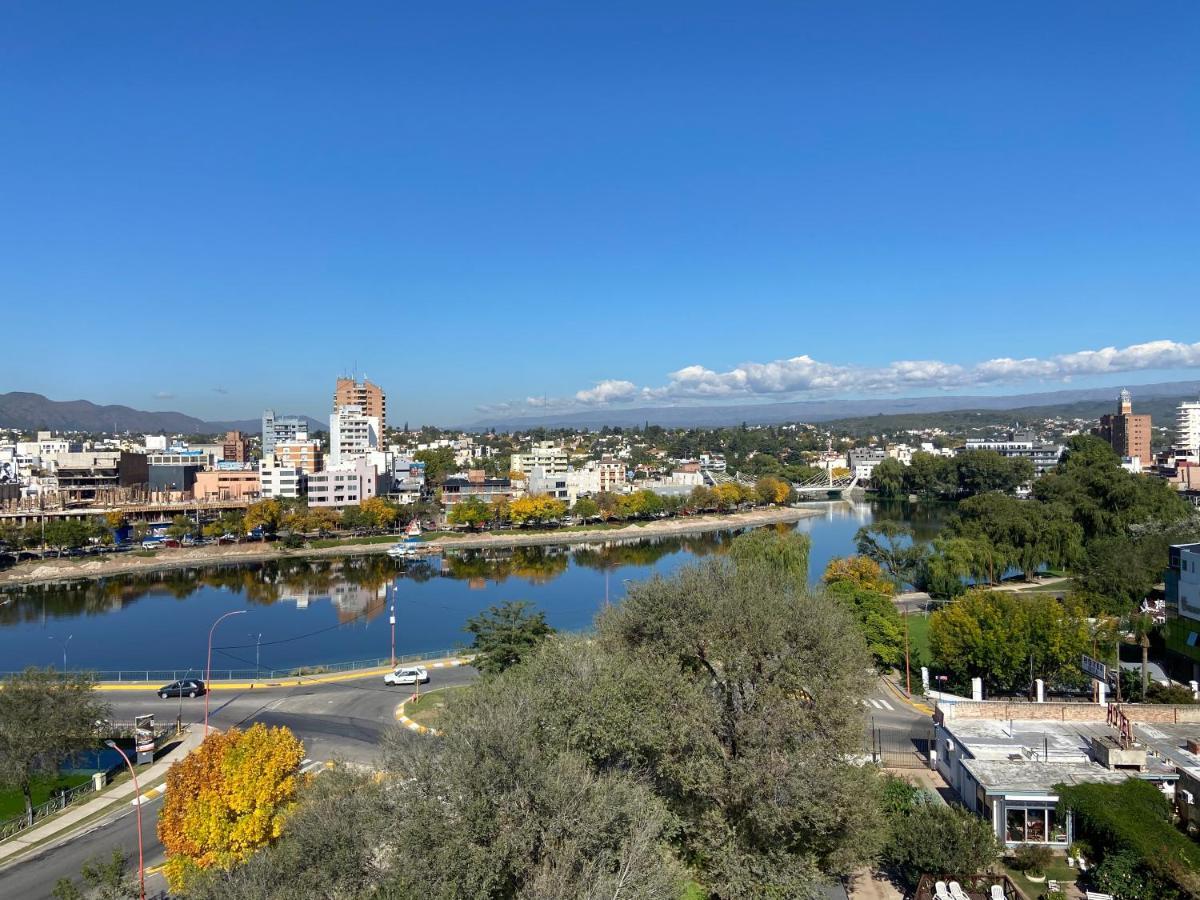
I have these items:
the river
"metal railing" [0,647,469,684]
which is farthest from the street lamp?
"metal railing" [0,647,469,684]

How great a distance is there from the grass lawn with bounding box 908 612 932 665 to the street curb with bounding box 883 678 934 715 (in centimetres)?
161

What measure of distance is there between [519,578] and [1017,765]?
31141 millimetres

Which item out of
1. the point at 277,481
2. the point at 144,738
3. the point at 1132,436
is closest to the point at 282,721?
the point at 144,738

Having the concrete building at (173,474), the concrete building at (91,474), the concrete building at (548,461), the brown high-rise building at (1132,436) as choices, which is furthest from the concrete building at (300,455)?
the brown high-rise building at (1132,436)

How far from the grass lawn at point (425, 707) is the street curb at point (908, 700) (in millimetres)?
8716

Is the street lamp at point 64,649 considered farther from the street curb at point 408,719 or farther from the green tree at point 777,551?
the green tree at point 777,551

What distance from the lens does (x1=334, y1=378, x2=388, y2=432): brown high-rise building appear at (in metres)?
94.1

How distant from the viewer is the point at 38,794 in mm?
13414

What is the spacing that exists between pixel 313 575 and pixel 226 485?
2346 centimetres

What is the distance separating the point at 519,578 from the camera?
4044 cm

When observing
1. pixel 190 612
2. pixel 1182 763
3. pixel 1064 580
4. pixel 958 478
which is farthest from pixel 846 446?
pixel 1182 763

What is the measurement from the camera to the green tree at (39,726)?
11891 millimetres

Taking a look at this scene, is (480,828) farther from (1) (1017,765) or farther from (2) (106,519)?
(2) (106,519)

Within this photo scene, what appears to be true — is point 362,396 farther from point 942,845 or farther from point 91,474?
point 942,845
